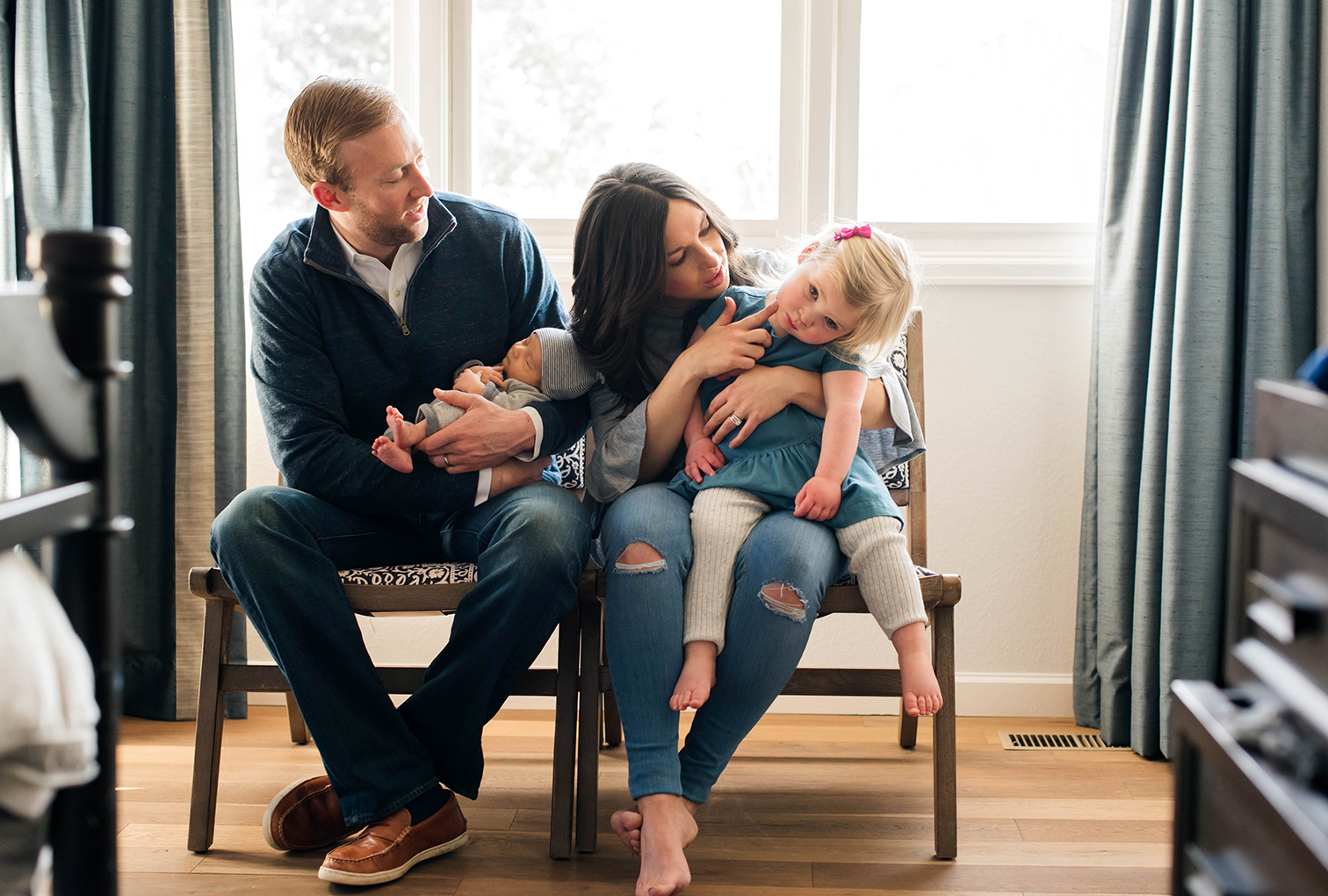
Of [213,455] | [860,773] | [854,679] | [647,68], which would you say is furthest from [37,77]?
[860,773]

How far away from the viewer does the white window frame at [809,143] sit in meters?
2.20

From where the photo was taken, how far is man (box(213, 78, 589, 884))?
1.41 m

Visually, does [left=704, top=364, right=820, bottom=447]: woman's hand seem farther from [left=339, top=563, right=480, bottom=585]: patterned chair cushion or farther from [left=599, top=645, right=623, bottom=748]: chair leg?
[left=599, top=645, right=623, bottom=748]: chair leg

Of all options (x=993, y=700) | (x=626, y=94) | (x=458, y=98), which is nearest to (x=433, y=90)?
(x=458, y=98)

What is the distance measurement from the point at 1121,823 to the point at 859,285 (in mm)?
952

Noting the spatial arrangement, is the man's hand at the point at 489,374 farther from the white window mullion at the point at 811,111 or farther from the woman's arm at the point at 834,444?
the white window mullion at the point at 811,111

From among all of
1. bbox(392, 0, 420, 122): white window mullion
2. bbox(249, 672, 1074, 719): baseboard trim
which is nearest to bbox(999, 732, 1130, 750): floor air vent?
bbox(249, 672, 1074, 719): baseboard trim

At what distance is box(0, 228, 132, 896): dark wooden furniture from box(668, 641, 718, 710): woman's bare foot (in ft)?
2.44

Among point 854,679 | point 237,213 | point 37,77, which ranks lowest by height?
point 854,679

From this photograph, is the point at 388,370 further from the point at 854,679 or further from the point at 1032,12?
the point at 1032,12

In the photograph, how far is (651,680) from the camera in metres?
1.35

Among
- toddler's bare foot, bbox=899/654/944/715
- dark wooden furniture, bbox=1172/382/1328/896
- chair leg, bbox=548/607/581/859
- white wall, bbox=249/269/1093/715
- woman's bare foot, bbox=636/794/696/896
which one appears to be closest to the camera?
dark wooden furniture, bbox=1172/382/1328/896

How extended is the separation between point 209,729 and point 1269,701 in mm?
1405

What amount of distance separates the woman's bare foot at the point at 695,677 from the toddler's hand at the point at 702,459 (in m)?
0.28
